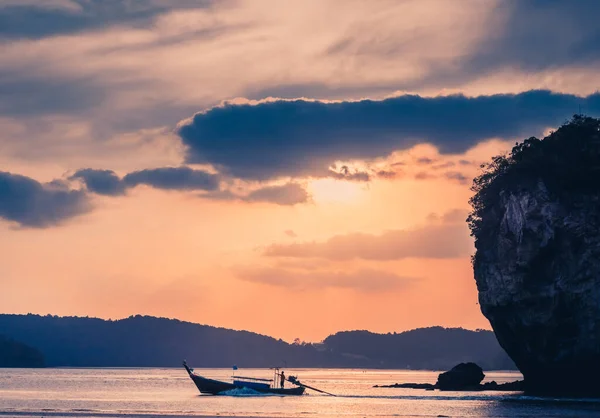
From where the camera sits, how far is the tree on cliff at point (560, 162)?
104 meters

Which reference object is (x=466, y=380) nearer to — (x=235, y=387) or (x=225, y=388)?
(x=235, y=387)

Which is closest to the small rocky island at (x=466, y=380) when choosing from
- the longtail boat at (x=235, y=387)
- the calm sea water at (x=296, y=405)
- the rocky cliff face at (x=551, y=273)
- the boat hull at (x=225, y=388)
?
the calm sea water at (x=296, y=405)

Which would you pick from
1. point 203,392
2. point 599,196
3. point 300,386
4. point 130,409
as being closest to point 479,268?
point 599,196

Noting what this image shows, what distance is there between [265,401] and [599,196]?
40504 millimetres

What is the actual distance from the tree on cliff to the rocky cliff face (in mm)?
136

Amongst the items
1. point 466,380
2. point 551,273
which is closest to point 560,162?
point 551,273

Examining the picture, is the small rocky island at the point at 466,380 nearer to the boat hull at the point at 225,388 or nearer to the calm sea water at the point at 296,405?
the calm sea water at the point at 296,405

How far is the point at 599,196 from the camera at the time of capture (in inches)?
4075

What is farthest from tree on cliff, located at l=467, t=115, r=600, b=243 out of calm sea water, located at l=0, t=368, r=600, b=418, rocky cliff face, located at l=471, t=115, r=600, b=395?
calm sea water, located at l=0, t=368, r=600, b=418

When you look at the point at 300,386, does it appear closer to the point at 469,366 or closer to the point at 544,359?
the point at 469,366

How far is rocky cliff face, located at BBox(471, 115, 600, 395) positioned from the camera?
100625 mm

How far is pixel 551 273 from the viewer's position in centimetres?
10344

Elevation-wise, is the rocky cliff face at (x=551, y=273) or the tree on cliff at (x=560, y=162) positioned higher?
the tree on cliff at (x=560, y=162)

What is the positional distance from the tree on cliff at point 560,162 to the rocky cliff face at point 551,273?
14 centimetres
